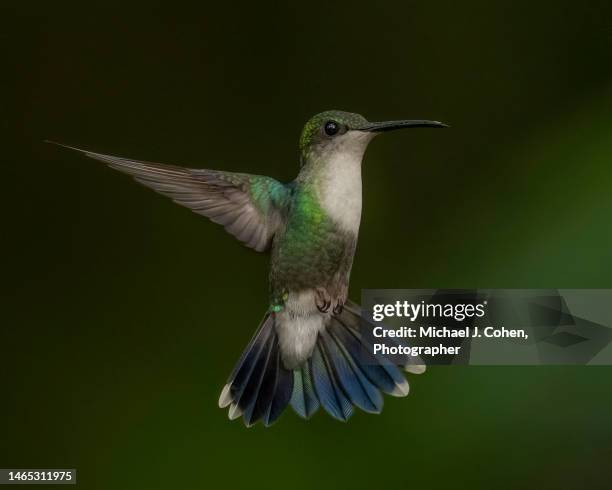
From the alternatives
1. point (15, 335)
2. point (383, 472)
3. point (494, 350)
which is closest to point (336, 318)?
point (494, 350)

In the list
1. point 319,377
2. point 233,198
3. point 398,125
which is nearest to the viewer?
point 398,125

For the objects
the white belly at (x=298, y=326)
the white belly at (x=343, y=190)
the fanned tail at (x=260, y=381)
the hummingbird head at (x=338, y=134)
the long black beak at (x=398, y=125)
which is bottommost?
the fanned tail at (x=260, y=381)

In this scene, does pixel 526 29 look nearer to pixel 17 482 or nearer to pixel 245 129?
pixel 245 129

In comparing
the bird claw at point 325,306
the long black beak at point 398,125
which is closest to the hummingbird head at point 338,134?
the long black beak at point 398,125

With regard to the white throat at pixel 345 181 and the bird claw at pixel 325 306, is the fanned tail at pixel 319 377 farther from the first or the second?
the white throat at pixel 345 181

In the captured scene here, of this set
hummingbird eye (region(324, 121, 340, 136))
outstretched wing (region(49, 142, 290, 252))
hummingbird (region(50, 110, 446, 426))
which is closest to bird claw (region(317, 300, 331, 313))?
hummingbird (region(50, 110, 446, 426))

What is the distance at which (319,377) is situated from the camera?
1.11 metres

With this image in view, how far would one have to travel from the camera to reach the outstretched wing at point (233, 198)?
3.00 ft

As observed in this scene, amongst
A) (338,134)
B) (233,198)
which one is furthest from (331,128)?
(233,198)

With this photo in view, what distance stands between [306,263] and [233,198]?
12cm

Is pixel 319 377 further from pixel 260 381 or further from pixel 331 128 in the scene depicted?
pixel 331 128

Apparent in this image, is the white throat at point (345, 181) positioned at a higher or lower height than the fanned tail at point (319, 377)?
higher

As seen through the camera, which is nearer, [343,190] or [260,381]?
[343,190]

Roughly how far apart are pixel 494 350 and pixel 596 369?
0.71 feet
